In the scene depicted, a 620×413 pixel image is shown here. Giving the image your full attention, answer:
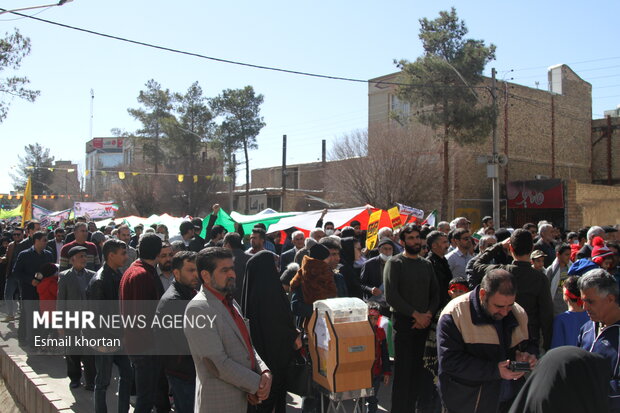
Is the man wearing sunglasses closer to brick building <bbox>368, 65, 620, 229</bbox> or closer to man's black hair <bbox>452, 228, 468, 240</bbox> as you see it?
man's black hair <bbox>452, 228, 468, 240</bbox>

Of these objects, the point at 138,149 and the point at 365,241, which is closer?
the point at 365,241

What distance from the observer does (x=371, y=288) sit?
6.53 meters

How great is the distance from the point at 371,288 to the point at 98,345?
3.20m

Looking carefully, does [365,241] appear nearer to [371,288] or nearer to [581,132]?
[371,288]

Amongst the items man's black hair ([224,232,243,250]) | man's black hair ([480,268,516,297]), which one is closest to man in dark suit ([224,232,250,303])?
man's black hair ([224,232,243,250])

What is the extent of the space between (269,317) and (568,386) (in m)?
2.74

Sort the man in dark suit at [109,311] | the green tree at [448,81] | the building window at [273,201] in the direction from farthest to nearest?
1. the building window at [273,201]
2. the green tree at [448,81]
3. the man in dark suit at [109,311]

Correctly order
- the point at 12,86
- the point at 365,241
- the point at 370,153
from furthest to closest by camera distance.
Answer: the point at 370,153
the point at 12,86
the point at 365,241

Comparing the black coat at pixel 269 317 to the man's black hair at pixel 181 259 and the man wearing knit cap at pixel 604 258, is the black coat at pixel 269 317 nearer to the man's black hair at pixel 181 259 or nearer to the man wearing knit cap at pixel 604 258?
the man's black hair at pixel 181 259

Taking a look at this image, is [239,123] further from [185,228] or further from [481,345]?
[481,345]

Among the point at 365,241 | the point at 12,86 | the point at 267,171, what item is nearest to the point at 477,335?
the point at 365,241

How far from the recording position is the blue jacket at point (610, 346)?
2.80 meters

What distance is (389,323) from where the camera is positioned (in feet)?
21.5

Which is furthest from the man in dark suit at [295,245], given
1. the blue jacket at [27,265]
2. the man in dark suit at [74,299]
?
the blue jacket at [27,265]
